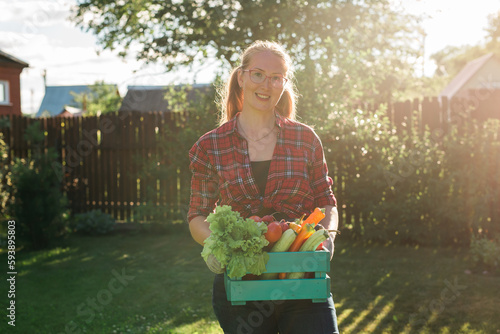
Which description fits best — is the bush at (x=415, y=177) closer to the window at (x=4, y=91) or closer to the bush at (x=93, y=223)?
the bush at (x=93, y=223)

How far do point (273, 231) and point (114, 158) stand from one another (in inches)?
367

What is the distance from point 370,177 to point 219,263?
240 inches

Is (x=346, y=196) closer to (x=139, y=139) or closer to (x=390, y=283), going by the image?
(x=390, y=283)

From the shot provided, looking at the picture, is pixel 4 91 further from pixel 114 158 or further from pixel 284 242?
pixel 284 242

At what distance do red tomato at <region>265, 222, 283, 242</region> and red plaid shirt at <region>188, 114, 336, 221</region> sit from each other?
0.34 metres

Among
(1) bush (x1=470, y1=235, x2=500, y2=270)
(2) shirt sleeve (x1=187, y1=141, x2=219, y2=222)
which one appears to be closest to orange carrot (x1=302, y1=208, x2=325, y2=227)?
(2) shirt sleeve (x1=187, y1=141, x2=219, y2=222)

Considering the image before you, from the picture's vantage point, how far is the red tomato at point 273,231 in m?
2.22

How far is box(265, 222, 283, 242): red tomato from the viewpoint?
2217mm

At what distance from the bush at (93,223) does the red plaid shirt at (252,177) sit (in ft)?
25.9

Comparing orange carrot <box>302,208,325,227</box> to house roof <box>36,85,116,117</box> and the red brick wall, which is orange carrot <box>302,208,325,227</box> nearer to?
the red brick wall

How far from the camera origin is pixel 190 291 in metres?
6.14

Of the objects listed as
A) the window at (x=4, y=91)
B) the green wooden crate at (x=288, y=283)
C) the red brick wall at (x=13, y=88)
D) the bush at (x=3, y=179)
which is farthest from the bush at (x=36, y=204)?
the window at (x=4, y=91)

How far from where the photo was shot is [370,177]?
7949mm

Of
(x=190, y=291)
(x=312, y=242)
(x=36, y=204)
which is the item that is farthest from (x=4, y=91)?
(x=312, y=242)
